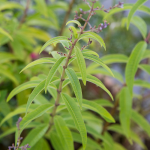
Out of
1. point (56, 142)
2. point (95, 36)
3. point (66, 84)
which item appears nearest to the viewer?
point (95, 36)

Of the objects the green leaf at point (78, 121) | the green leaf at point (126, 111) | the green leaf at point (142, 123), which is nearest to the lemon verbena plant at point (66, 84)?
the green leaf at point (78, 121)

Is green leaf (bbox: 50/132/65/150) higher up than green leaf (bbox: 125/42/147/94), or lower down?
lower down

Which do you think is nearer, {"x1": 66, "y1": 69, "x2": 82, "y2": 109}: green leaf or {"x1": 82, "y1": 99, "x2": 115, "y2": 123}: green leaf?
{"x1": 66, "y1": 69, "x2": 82, "y2": 109}: green leaf

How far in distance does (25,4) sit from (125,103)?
0.81 metres

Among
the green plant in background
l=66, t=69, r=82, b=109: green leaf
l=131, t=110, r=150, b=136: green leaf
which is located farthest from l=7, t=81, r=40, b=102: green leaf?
l=131, t=110, r=150, b=136: green leaf

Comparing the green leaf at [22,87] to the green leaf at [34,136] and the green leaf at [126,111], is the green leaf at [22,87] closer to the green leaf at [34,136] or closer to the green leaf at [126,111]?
the green leaf at [34,136]

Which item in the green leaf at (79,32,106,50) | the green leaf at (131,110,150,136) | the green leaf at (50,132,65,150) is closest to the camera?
the green leaf at (79,32,106,50)

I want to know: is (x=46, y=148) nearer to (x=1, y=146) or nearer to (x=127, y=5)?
(x=1, y=146)

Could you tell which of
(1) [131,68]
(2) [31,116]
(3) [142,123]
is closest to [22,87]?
(2) [31,116]

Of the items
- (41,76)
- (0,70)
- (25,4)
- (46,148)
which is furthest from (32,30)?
(46,148)

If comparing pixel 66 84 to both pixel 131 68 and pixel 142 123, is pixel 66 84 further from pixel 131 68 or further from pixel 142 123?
pixel 142 123

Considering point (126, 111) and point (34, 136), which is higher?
point (126, 111)

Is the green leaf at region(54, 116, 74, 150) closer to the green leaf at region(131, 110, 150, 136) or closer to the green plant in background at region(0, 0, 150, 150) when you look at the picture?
the green plant in background at region(0, 0, 150, 150)

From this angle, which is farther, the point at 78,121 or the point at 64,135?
the point at 64,135
